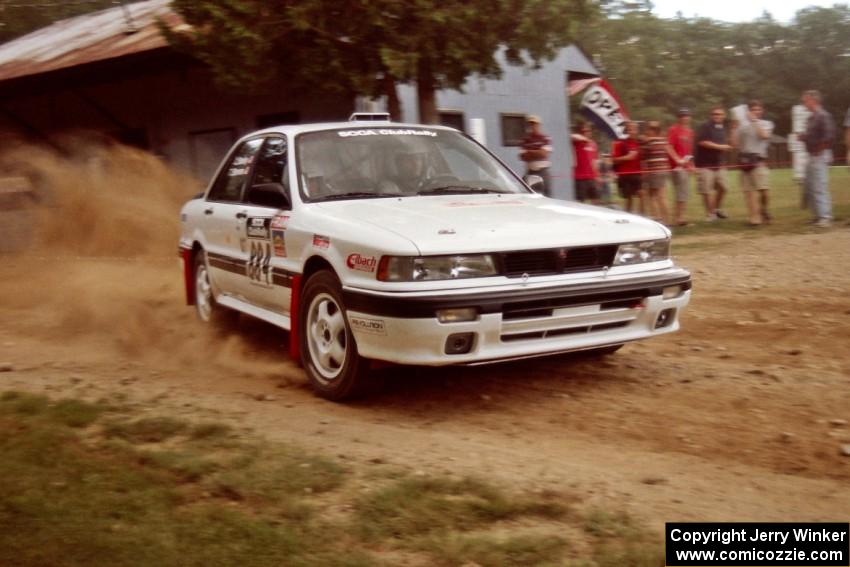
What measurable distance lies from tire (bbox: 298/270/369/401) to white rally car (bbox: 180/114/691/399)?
0.03ft

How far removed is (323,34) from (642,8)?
54.9 m

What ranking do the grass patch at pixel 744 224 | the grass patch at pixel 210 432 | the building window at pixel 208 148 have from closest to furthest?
the grass patch at pixel 210 432, the grass patch at pixel 744 224, the building window at pixel 208 148

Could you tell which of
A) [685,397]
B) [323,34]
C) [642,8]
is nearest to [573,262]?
[685,397]

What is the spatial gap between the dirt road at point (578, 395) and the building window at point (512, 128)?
38.5 feet

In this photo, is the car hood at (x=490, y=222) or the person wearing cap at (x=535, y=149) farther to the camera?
the person wearing cap at (x=535, y=149)

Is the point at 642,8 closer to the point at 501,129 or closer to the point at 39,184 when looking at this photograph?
the point at 501,129

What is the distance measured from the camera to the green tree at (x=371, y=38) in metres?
12.5

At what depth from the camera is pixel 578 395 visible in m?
5.52

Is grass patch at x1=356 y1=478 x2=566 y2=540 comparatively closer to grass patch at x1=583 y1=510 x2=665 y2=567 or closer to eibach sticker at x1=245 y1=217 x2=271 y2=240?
grass patch at x1=583 y1=510 x2=665 y2=567


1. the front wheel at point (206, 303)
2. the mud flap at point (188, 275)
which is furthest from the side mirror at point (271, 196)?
the mud flap at point (188, 275)

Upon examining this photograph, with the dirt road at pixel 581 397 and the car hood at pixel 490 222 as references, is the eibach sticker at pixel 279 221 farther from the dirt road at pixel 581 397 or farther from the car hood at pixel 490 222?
the dirt road at pixel 581 397

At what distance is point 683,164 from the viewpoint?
50.8 feet

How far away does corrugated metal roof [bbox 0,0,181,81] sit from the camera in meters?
17.2

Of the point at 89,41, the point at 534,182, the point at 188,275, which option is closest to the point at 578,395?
the point at 534,182
